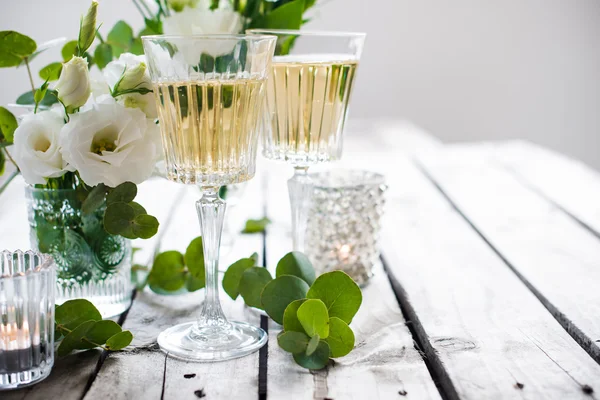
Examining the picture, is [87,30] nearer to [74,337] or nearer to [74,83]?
[74,83]

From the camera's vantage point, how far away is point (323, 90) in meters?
1.15

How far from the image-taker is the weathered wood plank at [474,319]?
0.86 metres

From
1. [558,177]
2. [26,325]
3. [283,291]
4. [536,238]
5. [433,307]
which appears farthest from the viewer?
[558,177]

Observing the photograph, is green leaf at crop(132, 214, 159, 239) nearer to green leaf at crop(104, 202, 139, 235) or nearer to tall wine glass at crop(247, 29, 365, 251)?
green leaf at crop(104, 202, 139, 235)

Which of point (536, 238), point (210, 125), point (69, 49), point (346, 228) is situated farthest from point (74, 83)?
point (536, 238)

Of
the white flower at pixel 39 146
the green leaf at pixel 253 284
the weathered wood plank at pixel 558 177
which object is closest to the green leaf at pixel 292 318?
the green leaf at pixel 253 284

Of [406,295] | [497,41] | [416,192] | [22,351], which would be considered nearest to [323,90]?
[406,295]

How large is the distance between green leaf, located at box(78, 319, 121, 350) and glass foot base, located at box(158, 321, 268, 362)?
0.24ft

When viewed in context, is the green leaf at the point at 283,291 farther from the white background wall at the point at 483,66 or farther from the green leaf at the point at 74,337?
the white background wall at the point at 483,66

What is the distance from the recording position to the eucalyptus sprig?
902mm

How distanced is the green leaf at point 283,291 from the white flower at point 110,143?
227 mm

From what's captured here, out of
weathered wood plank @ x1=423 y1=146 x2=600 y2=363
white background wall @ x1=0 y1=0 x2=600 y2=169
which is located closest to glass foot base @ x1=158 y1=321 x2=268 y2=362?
weathered wood plank @ x1=423 y1=146 x2=600 y2=363

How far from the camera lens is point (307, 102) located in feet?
3.80

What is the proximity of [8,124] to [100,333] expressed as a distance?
342 millimetres
